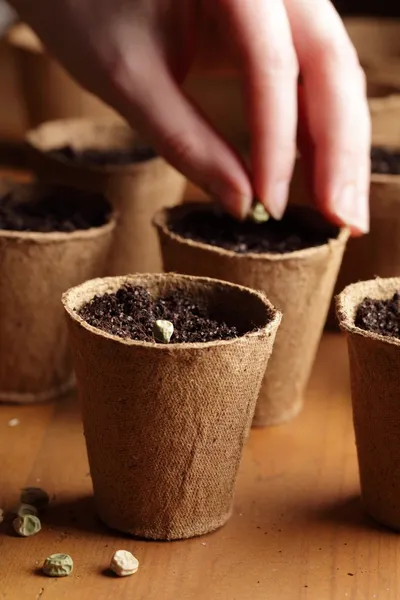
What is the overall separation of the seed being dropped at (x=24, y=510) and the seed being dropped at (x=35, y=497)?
0.01 m

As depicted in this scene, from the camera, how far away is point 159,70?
3.23ft

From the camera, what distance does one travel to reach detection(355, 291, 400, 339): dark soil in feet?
2.97

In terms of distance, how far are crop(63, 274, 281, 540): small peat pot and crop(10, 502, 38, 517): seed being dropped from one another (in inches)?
2.1

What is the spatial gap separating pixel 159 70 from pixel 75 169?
1.27 ft

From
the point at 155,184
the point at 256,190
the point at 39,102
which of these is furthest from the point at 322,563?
the point at 39,102

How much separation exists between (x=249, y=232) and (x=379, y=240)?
0.21 metres

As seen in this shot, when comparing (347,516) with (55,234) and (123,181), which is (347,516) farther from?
(123,181)

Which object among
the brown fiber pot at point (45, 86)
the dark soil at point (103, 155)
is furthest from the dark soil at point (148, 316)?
the brown fiber pot at point (45, 86)

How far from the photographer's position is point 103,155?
1475 mm

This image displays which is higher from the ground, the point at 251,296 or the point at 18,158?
the point at 251,296

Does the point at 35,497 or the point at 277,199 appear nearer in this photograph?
the point at 35,497

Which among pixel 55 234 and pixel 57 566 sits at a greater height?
pixel 55 234

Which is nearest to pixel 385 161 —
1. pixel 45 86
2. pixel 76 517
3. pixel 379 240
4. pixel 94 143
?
pixel 379 240

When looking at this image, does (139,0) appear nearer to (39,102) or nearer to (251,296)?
(251,296)
